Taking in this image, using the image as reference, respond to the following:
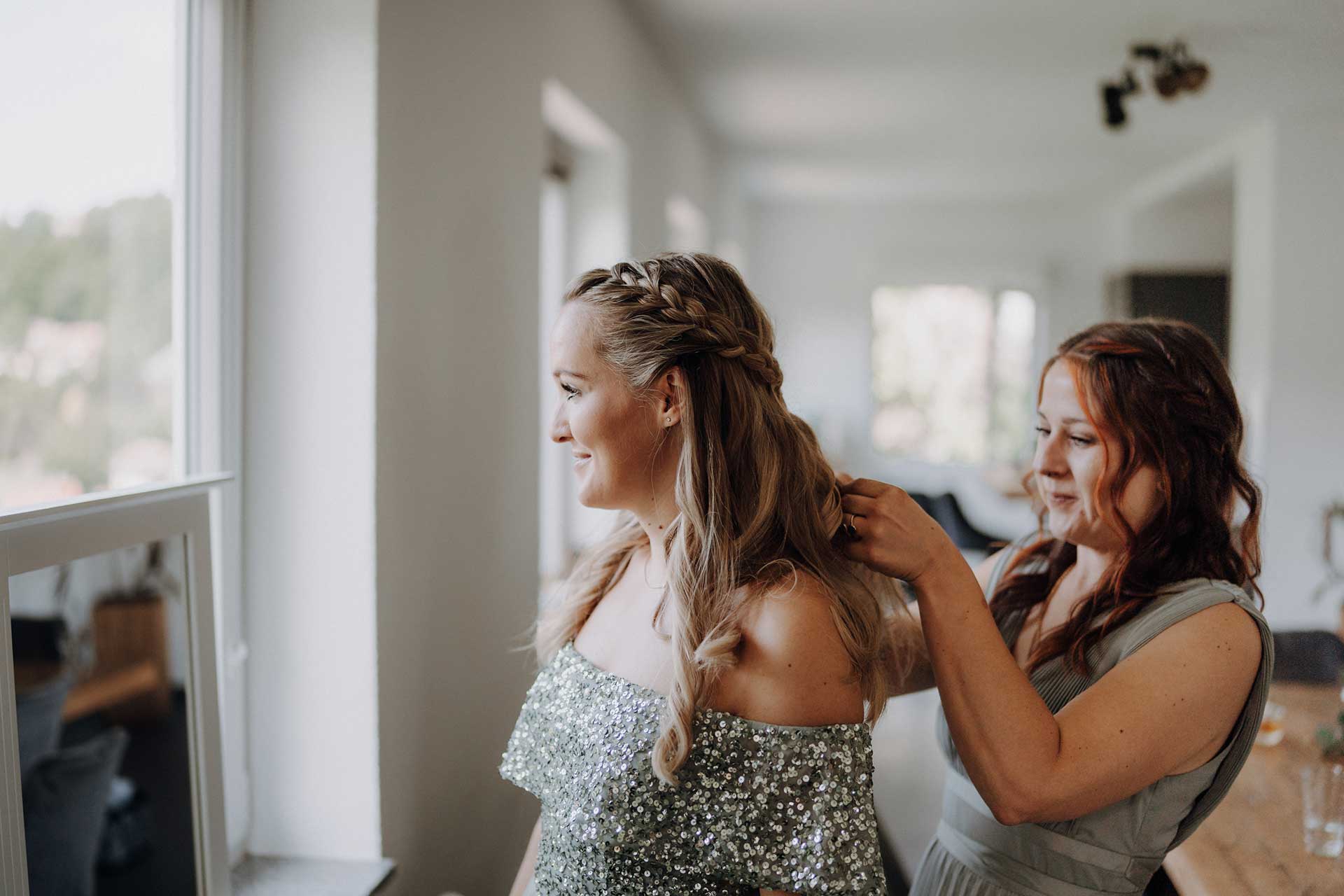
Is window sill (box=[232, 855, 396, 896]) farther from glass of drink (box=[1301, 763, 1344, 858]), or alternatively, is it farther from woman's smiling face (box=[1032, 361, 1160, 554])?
glass of drink (box=[1301, 763, 1344, 858])

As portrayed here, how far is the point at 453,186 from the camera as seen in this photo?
6.48 feet

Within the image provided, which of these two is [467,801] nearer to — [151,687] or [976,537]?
[151,687]

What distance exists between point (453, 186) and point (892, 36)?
272 centimetres

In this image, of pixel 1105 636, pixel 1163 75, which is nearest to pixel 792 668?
pixel 1105 636

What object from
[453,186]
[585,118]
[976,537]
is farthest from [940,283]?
[453,186]

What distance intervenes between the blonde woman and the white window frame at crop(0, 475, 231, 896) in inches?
18.4

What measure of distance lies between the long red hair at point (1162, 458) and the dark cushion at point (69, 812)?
4.36 feet

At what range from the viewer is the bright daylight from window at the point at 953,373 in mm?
9094

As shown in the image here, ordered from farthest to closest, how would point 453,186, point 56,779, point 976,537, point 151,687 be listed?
point 976,537, point 453,186, point 151,687, point 56,779

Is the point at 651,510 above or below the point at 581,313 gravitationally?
below

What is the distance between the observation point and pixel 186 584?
4.39 feet

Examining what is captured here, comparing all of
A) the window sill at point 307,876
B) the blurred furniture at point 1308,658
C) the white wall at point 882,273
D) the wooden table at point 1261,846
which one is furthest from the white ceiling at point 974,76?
the window sill at point 307,876

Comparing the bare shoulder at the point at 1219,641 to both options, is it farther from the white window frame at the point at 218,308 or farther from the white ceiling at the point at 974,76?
the white ceiling at the point at 974,76

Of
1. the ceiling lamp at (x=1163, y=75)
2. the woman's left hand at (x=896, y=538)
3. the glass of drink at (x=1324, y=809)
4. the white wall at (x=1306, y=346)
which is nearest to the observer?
the woman's left hand at (x=896, y=538)
